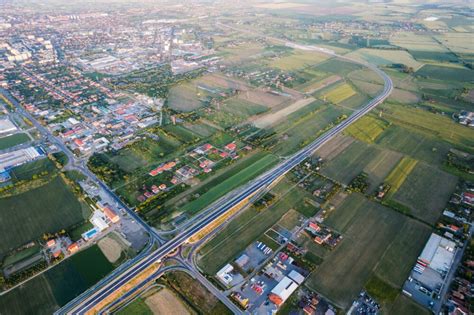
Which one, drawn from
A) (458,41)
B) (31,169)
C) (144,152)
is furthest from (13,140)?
(458,41)

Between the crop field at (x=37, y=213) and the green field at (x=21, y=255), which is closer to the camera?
the green field at (x=21, y=255)

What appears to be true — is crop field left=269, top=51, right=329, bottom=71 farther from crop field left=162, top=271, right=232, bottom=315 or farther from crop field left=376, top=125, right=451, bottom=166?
crop field left=162, top=271, right=232, bottom=315

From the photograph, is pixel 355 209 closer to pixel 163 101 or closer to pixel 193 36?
pixel 163 101

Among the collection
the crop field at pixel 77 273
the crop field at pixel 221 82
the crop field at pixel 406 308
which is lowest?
the crop field at pixel 77 273

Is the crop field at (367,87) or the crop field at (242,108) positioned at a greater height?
the crop field at (367,87)

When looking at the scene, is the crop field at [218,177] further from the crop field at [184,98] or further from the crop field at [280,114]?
the crop field at [184,98]

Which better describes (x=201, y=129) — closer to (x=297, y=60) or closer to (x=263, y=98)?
(x=263, y=98)

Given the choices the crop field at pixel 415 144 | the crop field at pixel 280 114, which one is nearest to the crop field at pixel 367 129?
the crop field at pixel 415 144
